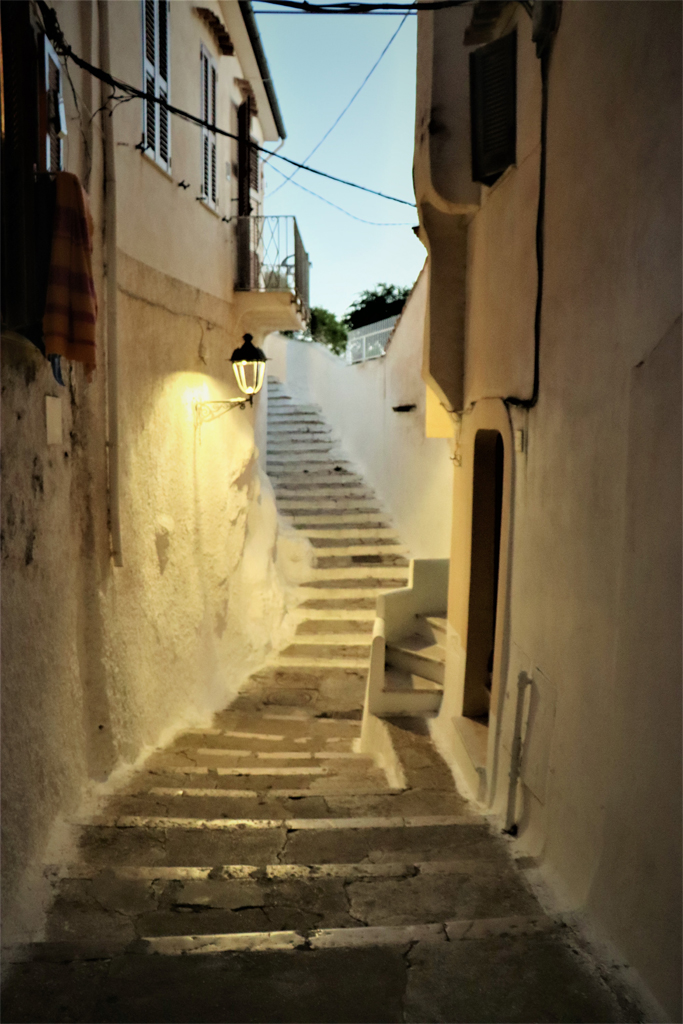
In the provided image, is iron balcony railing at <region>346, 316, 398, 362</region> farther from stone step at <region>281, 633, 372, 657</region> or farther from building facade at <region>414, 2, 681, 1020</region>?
building facade at <region>414, 2, 681, 1020</region>

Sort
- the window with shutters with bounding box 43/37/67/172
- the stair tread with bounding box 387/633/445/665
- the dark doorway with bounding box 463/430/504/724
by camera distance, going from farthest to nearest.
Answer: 1. the stair tread with bounding box 387/633/445/665
2. the dark doorway with bounding box 463/430/504/724
3. the window with shutters with bounding box 43/37/67/172

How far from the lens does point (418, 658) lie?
7938mm

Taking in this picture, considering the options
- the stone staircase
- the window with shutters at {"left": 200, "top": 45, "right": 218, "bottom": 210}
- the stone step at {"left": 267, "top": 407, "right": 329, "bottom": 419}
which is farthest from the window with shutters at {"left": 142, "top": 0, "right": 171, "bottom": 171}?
the stone step at {"left": 267, "top": 407, "right": 329, "bottom": 419}

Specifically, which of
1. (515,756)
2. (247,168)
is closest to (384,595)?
(515,756)

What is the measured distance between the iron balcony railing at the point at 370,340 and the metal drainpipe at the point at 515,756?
13.0 meters

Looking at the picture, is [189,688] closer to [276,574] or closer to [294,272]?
[276,574]

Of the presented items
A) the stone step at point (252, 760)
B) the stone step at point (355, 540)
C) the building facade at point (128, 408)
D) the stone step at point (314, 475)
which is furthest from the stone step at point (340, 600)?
the stone step at point (252, 760)

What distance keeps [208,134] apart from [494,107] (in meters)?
4.95

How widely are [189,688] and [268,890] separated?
15.0 feet

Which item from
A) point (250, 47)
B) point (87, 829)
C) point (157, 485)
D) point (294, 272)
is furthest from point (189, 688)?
point (250, 47)

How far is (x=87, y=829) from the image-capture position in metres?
4.30

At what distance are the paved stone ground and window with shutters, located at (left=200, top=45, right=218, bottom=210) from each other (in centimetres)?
684

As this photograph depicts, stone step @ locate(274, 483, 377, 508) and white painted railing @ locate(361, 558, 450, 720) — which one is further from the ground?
stone step @ locate(274, 483, 377, 508)

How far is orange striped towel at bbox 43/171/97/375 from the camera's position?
12.1 feet
